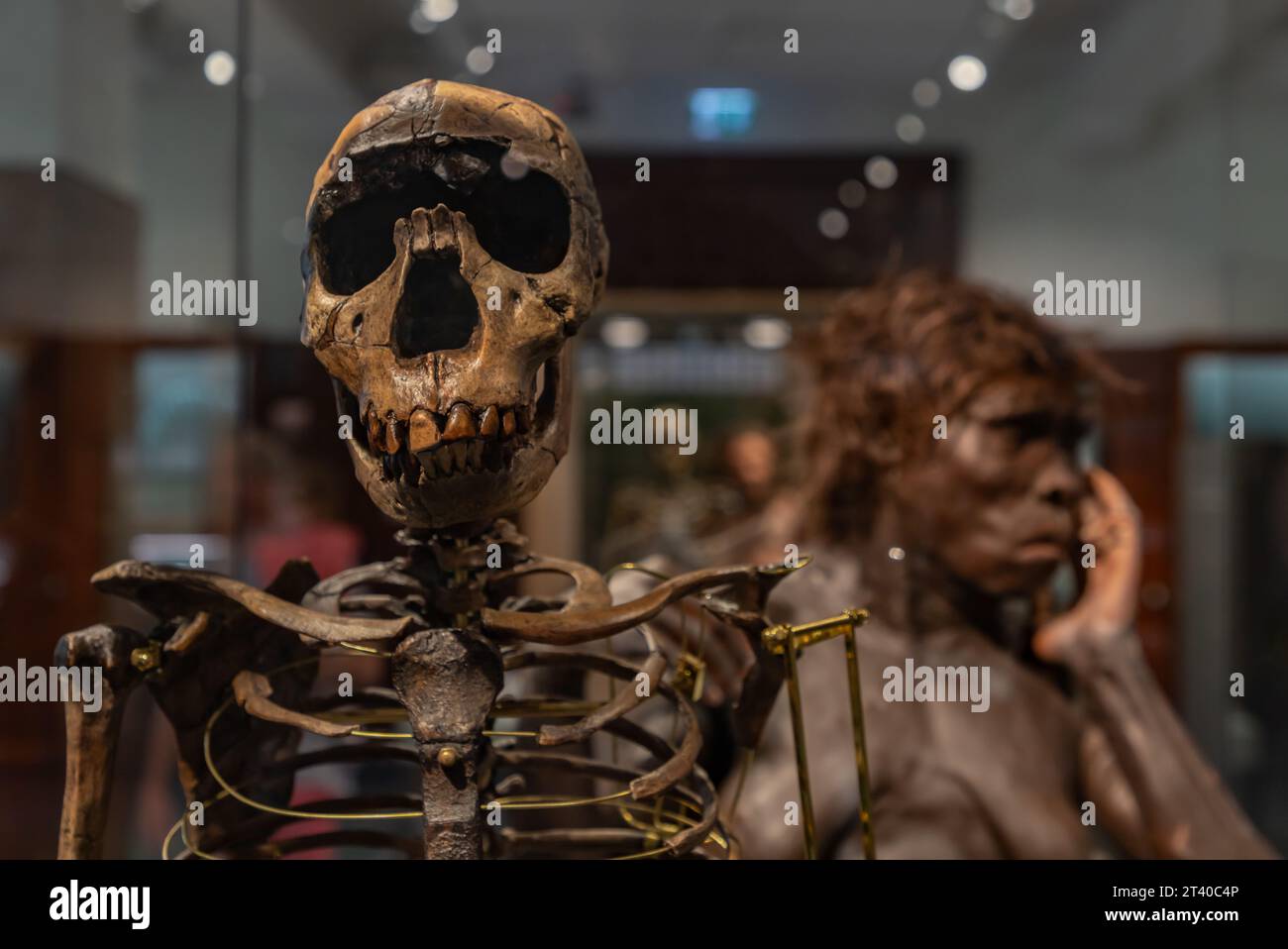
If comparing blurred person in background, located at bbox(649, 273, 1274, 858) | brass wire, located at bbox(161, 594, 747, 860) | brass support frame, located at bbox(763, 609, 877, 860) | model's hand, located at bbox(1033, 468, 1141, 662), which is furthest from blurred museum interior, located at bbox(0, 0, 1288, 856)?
brass support frame, located at bbox(763, 609, 877, 860)

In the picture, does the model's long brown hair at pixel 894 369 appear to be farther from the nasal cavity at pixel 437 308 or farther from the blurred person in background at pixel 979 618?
the nasal cavity at pixel 437 308

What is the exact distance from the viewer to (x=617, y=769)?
1299mm

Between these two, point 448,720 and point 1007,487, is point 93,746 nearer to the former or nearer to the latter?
point 448,720

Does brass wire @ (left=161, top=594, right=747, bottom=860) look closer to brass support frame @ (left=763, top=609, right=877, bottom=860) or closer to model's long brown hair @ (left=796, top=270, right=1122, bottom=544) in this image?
brass support frame @ (left=763, top=609, right=877, bottom=860)

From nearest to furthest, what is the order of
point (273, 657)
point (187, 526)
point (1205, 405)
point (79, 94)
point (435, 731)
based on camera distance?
1. point (435, 731)
2. point (273, 657)
3. point (79, 94)
4. point (187, 526)
5. point (1205, 405)

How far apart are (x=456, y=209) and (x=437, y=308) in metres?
0.10

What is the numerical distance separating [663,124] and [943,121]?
581 mm

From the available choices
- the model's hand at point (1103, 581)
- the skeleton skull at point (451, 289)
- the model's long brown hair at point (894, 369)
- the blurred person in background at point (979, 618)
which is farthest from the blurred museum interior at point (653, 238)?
the skeleton skull at point (451, 289)

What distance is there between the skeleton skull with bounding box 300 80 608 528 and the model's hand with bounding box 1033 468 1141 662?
124 centimetres

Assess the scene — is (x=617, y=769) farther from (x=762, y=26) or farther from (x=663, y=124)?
(x=762, y=26)

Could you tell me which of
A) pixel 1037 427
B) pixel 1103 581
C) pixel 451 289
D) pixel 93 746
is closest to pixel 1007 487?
pixel 1037 427

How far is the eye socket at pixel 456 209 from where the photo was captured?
3.50 ft
